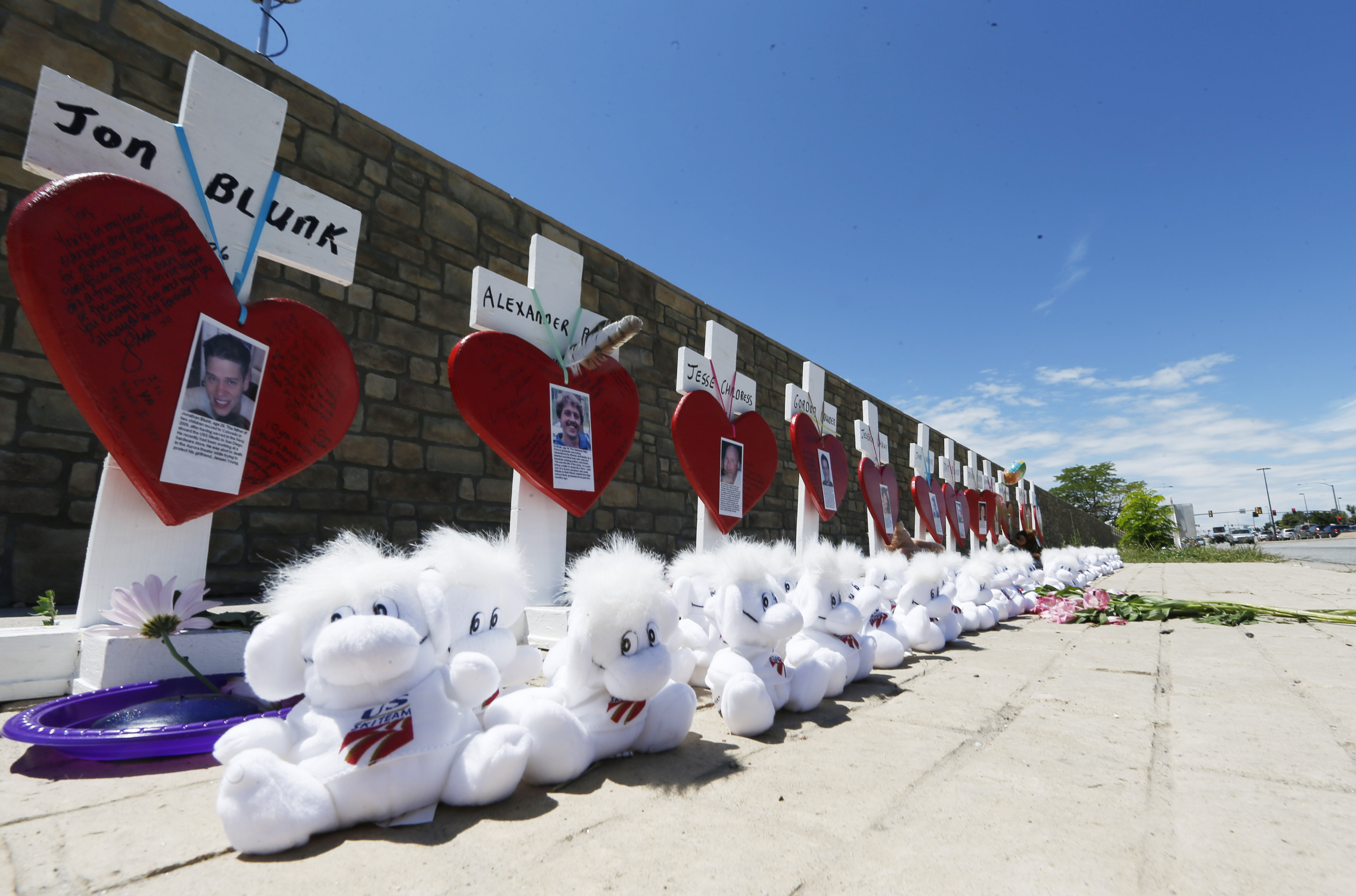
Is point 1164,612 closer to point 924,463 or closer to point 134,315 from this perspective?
point 924,463

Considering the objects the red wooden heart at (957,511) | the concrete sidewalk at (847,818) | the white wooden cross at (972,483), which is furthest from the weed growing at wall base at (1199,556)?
the concrete sidewalk at (847,818)

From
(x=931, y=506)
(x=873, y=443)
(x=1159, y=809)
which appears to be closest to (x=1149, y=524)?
(x=931, y=506)

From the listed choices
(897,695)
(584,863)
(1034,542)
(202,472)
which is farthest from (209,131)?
(1034,542)

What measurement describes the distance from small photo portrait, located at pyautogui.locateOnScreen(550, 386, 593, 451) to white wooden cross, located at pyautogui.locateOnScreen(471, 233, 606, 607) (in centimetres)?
25

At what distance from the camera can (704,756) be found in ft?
6.16

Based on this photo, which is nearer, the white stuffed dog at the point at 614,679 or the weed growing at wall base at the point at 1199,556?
the white stuffed dog at the point at 614,679

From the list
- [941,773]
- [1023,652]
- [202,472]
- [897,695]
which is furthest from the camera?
[1023,652]

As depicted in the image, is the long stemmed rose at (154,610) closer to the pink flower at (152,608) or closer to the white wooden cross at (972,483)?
the pink flower at (152,608)

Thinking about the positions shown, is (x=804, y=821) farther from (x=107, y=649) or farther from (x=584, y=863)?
(x=107, y=649)

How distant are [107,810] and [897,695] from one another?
2.52 m

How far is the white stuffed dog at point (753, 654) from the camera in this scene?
209cm

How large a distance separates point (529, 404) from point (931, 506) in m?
8.25

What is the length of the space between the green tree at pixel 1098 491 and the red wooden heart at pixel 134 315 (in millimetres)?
52446

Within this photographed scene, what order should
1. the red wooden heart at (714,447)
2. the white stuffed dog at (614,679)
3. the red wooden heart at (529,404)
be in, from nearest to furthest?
1. the white stuffed dog at (614,679)
2. the red wooden heart at (529,404)
3. the red wooden heart at (714,447)
